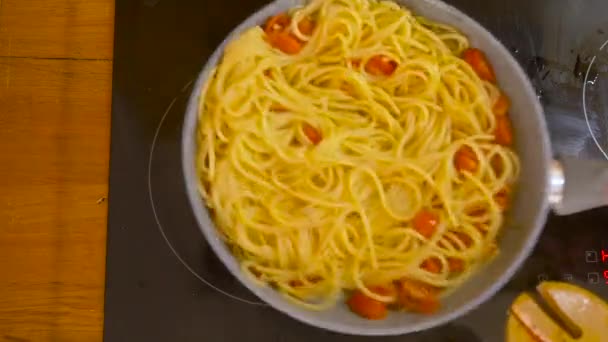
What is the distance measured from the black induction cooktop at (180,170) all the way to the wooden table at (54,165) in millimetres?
28

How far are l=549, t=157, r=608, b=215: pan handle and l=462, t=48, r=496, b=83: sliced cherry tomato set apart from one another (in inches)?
6.8

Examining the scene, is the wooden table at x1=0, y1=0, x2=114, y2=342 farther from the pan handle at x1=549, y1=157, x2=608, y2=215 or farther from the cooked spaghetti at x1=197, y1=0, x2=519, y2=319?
the pan handle at x1=549, y1=157, x2=608, y2=215

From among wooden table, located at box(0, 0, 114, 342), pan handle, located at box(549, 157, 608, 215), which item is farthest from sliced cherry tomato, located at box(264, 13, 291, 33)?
pan handle, located at box(549, 157, 608, 215)

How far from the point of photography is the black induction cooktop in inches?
39.2

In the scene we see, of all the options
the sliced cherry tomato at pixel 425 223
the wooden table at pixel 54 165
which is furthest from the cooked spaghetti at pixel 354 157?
the wooden table at pixel 54 165

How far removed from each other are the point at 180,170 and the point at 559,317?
0.62 m

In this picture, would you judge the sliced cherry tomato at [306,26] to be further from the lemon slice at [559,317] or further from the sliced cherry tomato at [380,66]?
the lemon slice at [559,317]

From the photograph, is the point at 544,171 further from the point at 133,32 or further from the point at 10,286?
the point at 10,286

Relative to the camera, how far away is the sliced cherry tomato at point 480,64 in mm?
1085

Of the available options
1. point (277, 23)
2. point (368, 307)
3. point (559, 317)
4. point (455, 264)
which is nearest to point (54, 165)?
point (277, 23)

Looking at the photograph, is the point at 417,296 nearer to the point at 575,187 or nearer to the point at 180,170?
the point at 575,187

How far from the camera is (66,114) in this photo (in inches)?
41.7

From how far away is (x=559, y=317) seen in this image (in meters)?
1.01

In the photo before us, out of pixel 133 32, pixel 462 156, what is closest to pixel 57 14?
pixel 133 32
